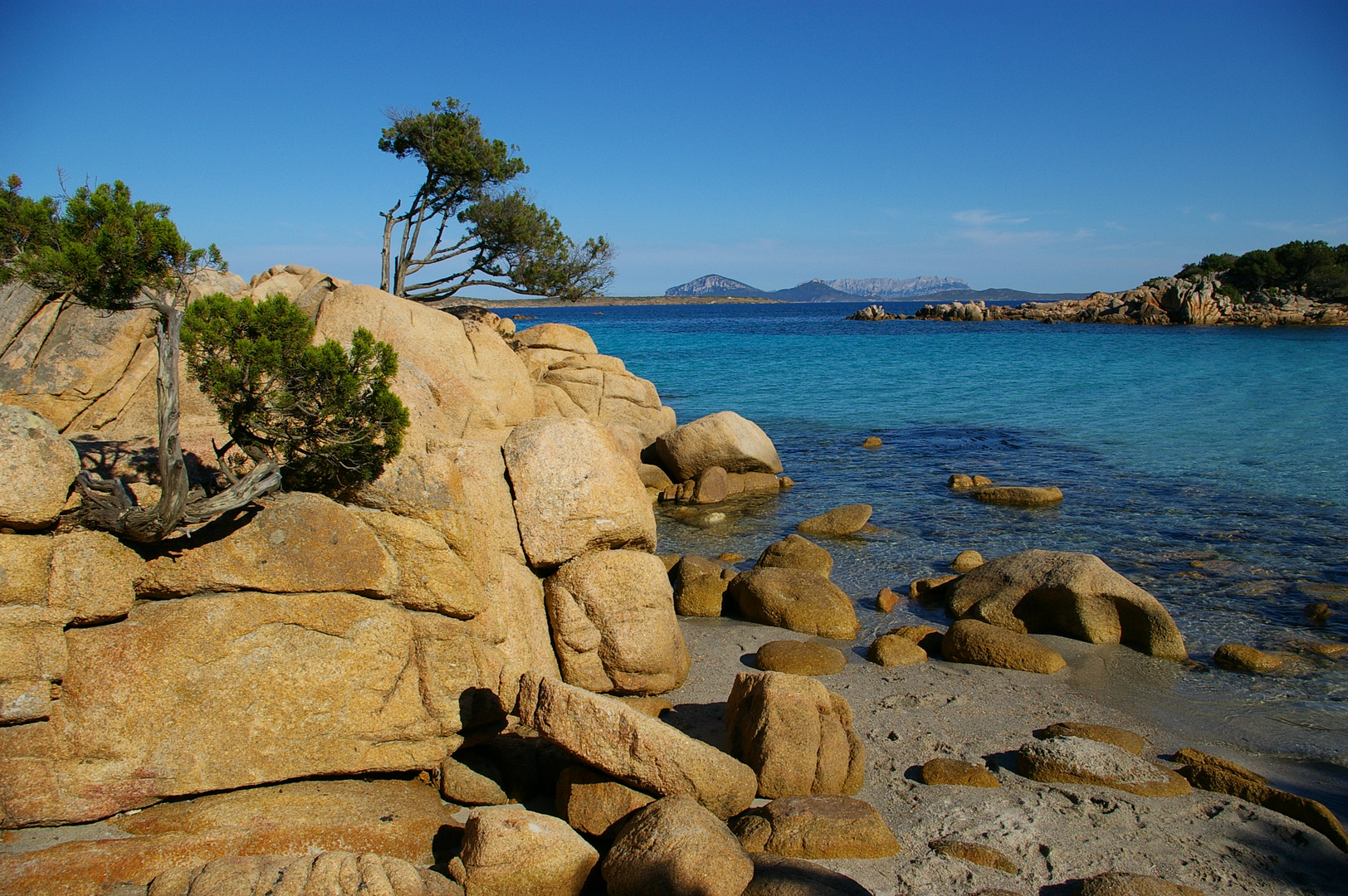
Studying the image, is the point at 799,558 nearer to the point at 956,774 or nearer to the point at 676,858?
the point at 956,774

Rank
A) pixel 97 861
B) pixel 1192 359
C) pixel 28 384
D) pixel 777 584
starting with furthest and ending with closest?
pixel 1192 359 → pixel 777 584 → pixel 28 384 → pixel 97 861

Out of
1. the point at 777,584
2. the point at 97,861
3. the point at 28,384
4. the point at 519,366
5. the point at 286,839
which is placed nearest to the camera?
the point at 97,861

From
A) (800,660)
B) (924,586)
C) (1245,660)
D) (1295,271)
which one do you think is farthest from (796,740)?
(1295,271)

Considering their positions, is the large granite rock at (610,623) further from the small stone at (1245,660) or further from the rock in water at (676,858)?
the small stone at (1245,660)

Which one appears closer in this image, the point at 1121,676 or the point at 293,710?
the point at 293,710

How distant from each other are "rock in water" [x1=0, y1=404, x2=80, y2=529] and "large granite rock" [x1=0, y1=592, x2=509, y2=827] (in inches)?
25.4

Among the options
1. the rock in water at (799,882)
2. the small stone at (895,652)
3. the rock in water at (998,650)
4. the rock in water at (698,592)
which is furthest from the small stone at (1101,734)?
the rock in water at (698,592)

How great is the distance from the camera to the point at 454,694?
6.71 m

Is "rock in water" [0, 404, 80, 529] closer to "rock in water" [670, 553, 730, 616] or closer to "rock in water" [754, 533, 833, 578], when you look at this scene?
"rock in water" [670, 553, 730, 616]

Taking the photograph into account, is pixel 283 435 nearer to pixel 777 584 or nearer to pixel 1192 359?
pixel 777 584

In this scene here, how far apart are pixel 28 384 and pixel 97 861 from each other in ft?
20.8

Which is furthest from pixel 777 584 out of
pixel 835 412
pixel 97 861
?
pixel 835 412

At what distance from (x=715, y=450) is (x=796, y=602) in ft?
31.1

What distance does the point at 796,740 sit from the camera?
21.7 ft
